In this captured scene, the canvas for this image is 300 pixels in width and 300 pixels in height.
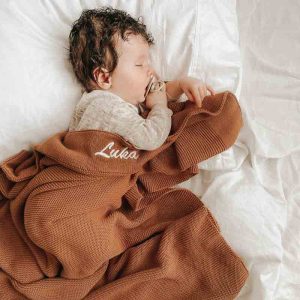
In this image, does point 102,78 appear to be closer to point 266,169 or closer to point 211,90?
point 211,90

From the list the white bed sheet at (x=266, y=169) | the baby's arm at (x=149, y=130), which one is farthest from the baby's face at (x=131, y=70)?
the white bed sheet at (x=266, y=169)

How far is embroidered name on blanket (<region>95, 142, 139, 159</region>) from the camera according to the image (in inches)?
35.1

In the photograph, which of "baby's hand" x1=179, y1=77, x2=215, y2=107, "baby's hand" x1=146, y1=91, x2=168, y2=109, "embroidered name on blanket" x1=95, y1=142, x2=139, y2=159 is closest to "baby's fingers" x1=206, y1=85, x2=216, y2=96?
"baby's hand" x1=179, y1=77, x2=215, y2=107

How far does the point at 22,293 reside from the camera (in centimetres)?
91

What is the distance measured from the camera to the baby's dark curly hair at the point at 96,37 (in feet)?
3.28

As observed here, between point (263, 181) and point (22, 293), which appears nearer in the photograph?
point (22, 293)

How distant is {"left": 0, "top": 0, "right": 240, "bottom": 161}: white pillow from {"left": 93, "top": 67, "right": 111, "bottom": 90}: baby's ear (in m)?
0.06

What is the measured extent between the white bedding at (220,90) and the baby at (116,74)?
52 mm

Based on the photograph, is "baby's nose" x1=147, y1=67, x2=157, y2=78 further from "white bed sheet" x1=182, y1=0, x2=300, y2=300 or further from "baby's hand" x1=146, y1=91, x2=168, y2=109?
"white bed sheet" x1=182, y1=0, x2=300, y2=300

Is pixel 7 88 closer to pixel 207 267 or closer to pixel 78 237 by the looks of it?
pixel 78 237

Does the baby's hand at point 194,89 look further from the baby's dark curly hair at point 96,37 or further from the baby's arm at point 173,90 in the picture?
the baby's dark curly hair at point 96,37

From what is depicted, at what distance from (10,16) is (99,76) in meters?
0.28

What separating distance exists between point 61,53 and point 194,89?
37 centimetres

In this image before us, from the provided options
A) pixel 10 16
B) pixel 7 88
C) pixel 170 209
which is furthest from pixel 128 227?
pixel 10 16
